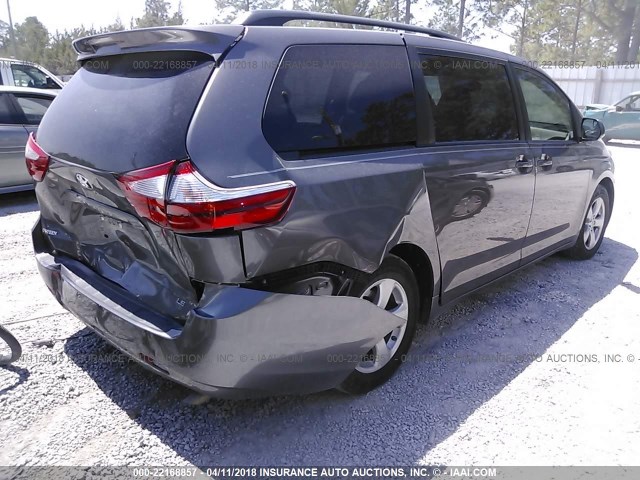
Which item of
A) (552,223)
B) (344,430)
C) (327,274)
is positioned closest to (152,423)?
(344,430)

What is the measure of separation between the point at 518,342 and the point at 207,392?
2.23 meters

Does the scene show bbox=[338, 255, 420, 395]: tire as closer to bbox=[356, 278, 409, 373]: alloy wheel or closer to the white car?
bbox=[356, 278, 409, 373]: alloy wheel

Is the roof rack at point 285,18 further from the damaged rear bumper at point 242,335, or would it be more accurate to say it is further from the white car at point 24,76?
the white car at point 24,76

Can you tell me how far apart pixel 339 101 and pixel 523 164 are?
178 cm

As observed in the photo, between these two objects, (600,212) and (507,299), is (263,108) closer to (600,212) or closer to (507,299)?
(507,299)

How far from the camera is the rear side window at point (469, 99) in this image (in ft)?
9.62

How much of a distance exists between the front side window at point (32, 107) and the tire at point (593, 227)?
6966 millimetres

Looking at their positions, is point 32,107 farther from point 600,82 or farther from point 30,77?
point 600,82

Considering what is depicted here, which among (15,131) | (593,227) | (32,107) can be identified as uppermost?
(32,107)

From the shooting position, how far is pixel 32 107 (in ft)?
23.1

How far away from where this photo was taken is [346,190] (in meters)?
2.27

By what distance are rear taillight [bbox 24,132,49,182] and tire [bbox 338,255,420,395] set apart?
1784 millimetres

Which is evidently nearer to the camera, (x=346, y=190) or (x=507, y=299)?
(x=346, y=190)

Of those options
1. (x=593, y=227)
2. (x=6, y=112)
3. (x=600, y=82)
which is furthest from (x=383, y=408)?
(x=600, y=82)
